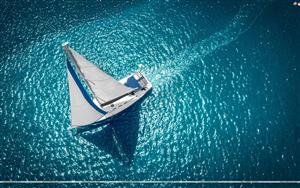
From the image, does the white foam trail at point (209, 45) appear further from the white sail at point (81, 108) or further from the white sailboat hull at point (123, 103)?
the white sail at point (81, 108)

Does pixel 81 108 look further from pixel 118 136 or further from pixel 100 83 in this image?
pixel 118 136

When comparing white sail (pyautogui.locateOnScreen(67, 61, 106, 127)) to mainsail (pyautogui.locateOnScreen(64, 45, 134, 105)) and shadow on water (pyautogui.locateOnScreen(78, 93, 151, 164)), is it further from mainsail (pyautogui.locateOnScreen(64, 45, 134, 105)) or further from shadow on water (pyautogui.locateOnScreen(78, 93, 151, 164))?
shadow on water (pyautogui.locateOnScreen(78, 93, 151, 164))

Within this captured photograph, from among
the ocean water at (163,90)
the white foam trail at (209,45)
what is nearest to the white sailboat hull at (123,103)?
the ocean water at (163,90)

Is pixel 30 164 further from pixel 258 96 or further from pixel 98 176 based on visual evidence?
pixel 258 96

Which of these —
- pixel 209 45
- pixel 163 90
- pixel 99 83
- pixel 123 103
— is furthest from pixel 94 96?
pixel 209 45

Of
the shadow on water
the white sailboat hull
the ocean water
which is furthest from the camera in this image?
the shadow on water

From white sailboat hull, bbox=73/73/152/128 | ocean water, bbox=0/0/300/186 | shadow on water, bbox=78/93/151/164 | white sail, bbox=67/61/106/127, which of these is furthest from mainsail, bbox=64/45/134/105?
ocean water, bbox=0/0/300/186
